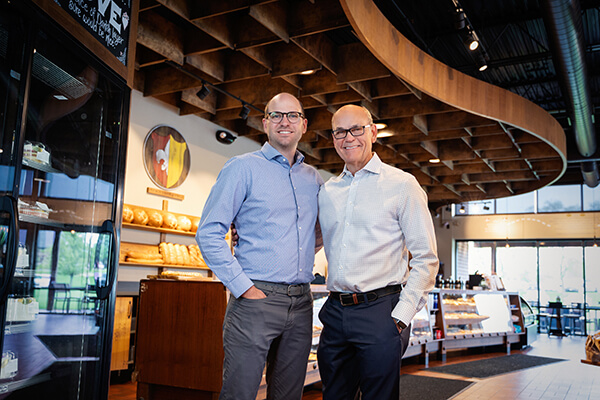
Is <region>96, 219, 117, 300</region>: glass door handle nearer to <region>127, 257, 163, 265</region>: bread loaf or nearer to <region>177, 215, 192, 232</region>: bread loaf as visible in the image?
<region>127, 257, 163, 265</region>: bread loaf

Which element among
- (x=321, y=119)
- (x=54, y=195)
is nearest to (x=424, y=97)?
(x=321, y=119)

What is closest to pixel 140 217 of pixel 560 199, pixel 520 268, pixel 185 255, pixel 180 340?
pixel 185 255

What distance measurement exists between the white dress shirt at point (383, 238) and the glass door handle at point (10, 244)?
45.9 inches

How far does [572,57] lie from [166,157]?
5174mm

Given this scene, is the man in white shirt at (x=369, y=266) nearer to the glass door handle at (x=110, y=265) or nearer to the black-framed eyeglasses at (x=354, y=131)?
the black-framed eyeglasses at (x=354, y=131)

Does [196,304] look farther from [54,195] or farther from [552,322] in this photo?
[552,322]

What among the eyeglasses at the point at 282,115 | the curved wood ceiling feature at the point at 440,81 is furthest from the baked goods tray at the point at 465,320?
the eyeglasses at the point at 282,115

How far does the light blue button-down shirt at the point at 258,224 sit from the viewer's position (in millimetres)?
2039

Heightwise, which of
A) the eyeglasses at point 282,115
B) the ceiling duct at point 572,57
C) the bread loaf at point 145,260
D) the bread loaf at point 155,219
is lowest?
the bread loaf at point 145,260

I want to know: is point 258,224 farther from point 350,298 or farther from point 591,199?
point 591,199

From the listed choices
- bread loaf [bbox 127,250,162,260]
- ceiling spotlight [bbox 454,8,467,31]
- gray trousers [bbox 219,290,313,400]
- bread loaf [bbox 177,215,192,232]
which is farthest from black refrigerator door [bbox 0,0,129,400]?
ceiling spotlight [bbox 454,8,467,31]

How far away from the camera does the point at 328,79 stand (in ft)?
20.4

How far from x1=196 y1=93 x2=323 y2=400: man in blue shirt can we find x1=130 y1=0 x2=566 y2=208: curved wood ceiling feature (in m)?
2.20

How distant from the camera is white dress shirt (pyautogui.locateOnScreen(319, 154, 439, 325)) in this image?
2092 millimetres
